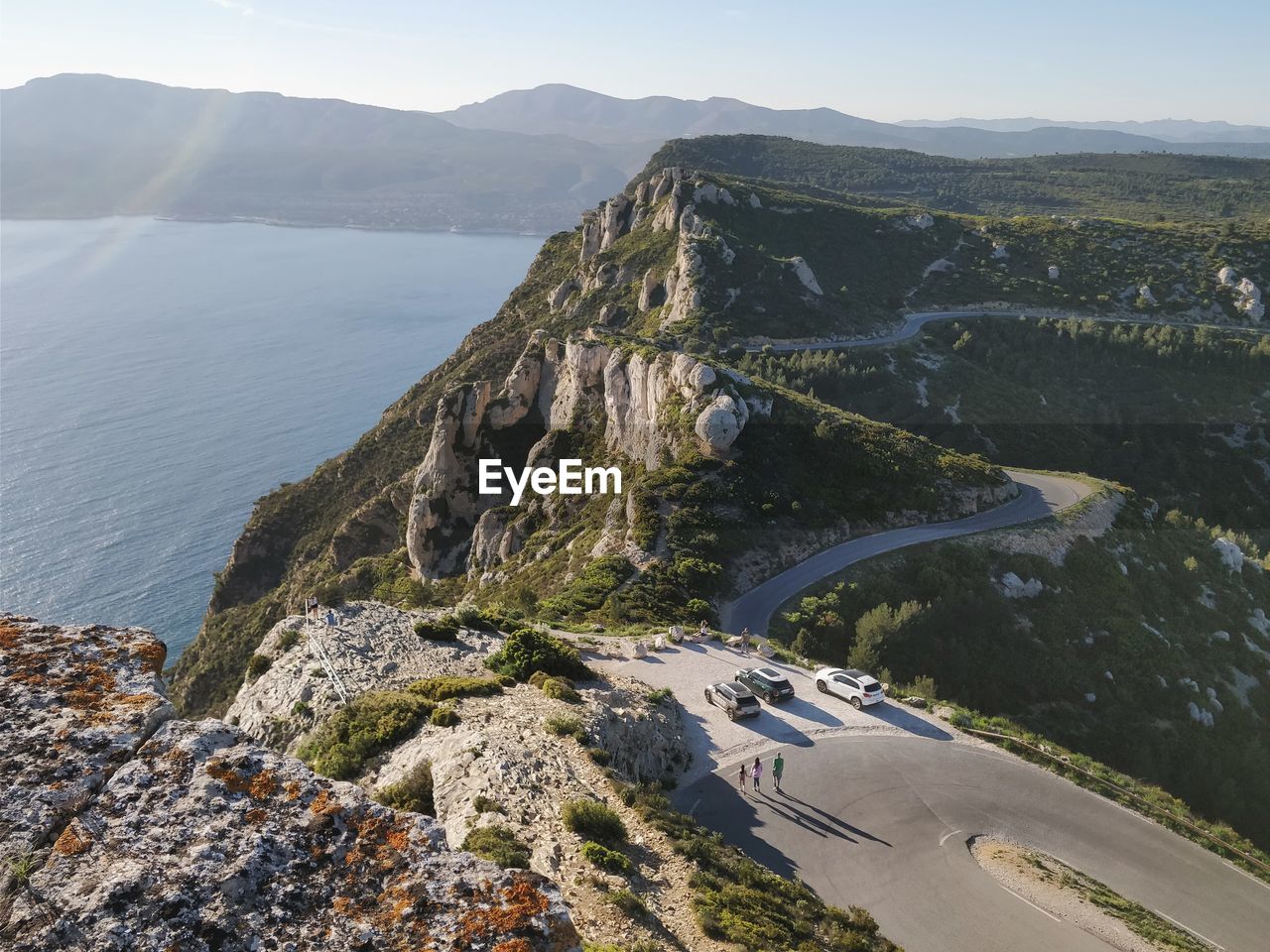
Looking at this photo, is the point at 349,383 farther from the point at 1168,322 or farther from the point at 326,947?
the point at 326,947

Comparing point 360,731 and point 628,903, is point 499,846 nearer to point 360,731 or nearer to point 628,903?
point 628,903

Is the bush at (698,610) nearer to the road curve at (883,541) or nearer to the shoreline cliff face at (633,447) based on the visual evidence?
the shoreline cliff face at (633,447)

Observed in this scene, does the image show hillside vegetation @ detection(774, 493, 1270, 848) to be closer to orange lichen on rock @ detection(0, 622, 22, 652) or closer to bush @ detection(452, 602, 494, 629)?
bush @ detection(452, 602, 494, 629)

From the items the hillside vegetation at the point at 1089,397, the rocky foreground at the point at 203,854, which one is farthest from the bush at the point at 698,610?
the hillside vegetation at the point at 1089,397

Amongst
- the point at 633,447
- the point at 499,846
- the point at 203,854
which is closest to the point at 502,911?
the point at 203,854

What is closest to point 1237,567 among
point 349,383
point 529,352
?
point 529,352
